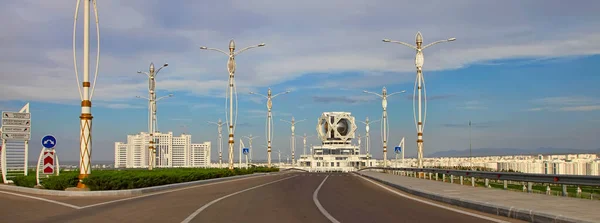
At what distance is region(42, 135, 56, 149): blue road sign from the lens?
27797mm

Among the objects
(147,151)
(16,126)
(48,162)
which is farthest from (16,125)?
(147,151)

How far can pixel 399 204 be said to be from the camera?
63.3 feet

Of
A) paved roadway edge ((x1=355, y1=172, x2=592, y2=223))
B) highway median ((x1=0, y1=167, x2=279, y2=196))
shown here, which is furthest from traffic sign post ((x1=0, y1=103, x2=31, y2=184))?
paved roadway edge ((x1=355, y1=172, x2=592, y2=223))

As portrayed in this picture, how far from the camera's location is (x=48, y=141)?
2808 centimetres

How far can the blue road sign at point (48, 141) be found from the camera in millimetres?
27797

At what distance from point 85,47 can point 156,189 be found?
24.4 ft

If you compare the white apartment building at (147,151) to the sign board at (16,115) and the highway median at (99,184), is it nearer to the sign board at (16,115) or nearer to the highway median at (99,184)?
the sign board at (16,115)

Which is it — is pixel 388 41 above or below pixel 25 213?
above

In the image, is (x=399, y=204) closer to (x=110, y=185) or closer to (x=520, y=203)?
(x=520, y=203)

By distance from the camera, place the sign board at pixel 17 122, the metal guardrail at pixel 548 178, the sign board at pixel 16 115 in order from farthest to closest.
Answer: the sign board at pixel 17 122
the sign board at pixel 16 115
the metal guardrail at pixel 548 178

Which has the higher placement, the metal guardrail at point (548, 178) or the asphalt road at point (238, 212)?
the metal guardrail at point (548, 178)

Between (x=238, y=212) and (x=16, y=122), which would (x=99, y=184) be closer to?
(x=16, y=122)

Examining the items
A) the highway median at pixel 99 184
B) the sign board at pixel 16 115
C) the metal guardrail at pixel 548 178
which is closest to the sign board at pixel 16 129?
the sign board at pixel 16 115

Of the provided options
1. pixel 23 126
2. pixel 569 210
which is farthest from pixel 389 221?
pixel 23 126
